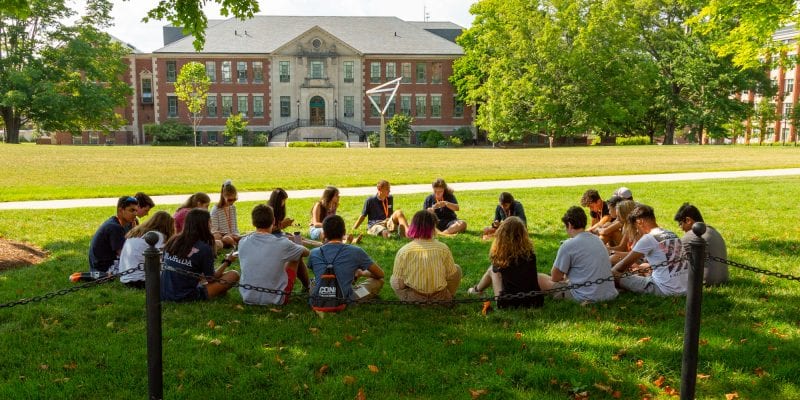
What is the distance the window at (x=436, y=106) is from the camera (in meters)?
69.3

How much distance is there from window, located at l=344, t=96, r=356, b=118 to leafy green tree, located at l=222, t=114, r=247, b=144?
10.4 metres

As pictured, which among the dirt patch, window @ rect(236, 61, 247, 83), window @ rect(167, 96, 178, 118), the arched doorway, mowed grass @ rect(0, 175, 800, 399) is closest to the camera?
mowed grass @ rect(0, 175, 800, 399)

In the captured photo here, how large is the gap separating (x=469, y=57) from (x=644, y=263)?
185 ft

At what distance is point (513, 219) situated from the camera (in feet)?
21.9

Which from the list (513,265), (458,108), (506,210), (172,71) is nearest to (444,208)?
(506,210)

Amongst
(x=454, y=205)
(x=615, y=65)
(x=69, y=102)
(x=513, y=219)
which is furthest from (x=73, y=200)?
(x=615, y=65)

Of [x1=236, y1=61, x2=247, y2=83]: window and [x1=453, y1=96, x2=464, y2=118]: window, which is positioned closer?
[x1=236, y1=61, x2=247, y2=83]: window

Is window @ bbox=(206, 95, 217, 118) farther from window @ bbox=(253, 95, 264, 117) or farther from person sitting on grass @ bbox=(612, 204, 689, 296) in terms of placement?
person sitting on grass @ bbox=(612, 204, 689, 296)

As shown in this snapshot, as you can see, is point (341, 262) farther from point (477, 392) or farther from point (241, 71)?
point (241, 71)

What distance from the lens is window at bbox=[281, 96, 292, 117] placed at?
67.2 metres

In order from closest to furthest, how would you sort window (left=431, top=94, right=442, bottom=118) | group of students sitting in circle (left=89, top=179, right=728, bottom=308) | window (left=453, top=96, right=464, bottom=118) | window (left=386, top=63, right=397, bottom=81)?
group of students sitting in circle (left=89, top=179, right=728, bottom=308) → window (left=386, top=63, right=397, bottom=81) → window (left=431, top=94, right=442, bottom=118) → window (left=453, top=96, right=464, bottom=118)

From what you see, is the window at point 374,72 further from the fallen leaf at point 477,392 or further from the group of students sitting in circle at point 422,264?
the fallen leaf at point 477,392

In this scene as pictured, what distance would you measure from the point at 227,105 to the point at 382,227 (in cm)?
5929

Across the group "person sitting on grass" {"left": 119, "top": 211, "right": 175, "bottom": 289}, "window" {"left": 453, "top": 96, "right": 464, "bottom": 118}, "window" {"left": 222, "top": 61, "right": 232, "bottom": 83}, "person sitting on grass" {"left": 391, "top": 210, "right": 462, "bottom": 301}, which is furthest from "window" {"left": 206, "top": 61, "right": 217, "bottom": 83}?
"person sitting on grass" {"left": 391, "top": 210, "right": 462, "bottom": 301}
